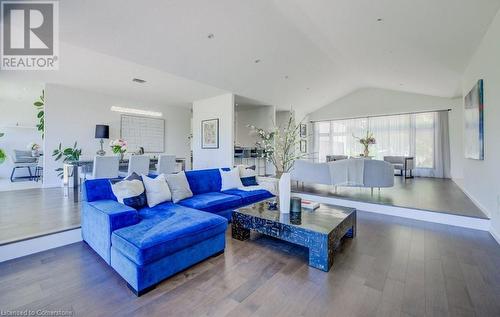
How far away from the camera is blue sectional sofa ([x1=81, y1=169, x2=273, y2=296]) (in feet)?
5.63

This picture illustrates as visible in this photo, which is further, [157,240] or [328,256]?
[328,256]

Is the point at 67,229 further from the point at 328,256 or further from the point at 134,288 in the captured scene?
the point at 328,256

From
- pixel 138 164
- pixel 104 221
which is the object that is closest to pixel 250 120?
pixel 138 164

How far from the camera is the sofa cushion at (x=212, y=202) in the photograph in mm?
2930

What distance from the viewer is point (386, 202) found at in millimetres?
3986

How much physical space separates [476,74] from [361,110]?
5273 mm

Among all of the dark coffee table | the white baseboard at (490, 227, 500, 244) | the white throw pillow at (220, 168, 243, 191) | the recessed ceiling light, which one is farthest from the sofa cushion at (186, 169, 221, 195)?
the white baseboard at (490, 227, 500, 244)

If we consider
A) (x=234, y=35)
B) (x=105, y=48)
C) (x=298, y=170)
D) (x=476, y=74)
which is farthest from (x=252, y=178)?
(x=476, y=74)

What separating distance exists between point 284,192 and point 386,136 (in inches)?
298

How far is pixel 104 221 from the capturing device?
2.07m

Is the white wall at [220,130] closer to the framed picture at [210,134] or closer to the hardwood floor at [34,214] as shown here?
the framed picture at [210,134]

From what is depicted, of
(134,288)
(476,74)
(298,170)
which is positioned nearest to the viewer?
(134,288)

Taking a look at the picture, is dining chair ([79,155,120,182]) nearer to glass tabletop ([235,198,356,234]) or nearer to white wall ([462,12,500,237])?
glass tabletop ([235,198,356,234])

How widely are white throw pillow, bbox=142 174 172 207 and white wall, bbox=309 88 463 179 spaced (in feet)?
27.3
